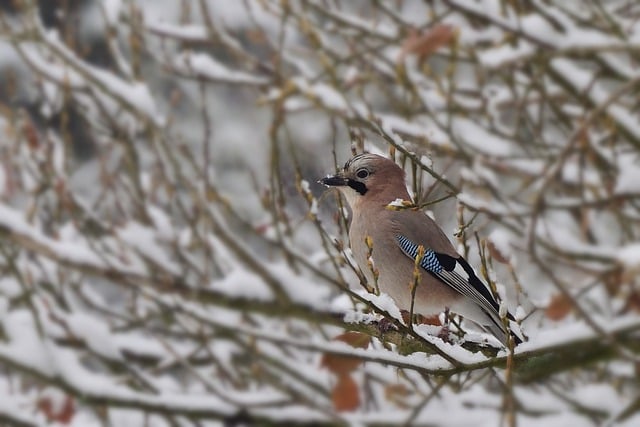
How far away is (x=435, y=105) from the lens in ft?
25.3

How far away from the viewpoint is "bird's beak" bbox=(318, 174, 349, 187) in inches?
97.3

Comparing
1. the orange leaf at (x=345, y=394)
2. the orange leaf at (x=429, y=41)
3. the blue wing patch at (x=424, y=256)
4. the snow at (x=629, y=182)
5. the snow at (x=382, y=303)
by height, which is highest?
the orange leaf at (x=429, y=41)

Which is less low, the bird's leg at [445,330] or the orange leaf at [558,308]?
the orange leaf at [558,308]

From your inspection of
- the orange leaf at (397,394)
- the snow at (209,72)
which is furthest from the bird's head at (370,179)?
the snow at (209,72)

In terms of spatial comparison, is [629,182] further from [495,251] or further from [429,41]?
[495,251]

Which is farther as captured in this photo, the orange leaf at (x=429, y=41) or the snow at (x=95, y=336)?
the snow at (x=95, y=336)

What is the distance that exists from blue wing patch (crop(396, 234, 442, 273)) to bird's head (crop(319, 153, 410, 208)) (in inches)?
15.7

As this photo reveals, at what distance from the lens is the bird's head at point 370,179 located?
247 centimetres

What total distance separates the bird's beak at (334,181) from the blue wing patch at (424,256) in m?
0.59

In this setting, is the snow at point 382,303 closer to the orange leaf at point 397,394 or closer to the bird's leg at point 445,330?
the bird's leg at point 445,330

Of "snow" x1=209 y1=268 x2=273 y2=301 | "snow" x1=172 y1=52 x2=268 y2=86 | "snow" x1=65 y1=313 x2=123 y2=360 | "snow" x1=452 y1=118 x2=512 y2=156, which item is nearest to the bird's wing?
"snow" x1=209 y1=268 x2=273 y2=301

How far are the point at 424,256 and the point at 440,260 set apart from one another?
8 centimetres

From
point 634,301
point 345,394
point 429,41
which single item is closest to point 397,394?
point 345,394

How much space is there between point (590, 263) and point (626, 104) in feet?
4.85
